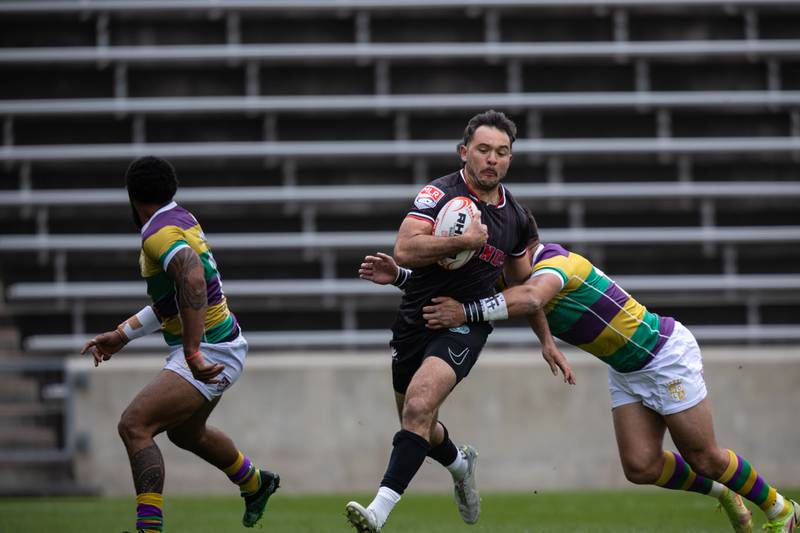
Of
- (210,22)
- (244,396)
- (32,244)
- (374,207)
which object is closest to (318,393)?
(244,396)

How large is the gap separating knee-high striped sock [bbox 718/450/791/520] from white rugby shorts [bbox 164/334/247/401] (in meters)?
3.00

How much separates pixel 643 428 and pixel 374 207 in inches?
351

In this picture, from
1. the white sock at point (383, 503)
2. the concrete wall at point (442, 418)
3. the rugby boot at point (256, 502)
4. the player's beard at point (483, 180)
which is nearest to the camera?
the white sock at point (383, 503)

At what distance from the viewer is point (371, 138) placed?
16188 mm

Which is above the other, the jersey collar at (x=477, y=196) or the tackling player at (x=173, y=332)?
the jersey collar at (x=477, y=196)

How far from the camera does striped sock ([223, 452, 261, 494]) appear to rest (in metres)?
7.79

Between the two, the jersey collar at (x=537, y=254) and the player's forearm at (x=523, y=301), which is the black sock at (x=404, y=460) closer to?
the player's forearm at (x=523, y=301)

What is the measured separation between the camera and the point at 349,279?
15922 mm

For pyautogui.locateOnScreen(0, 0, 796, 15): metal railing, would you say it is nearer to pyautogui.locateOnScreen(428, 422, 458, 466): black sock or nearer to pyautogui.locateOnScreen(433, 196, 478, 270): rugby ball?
pyautogui.locateOnScreen(428, 422, 458, 466): black sock

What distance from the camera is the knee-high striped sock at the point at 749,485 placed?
23.8 feet

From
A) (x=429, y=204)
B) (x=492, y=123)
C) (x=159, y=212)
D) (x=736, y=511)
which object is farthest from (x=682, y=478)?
(x=159, y=212)

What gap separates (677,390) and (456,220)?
168cm

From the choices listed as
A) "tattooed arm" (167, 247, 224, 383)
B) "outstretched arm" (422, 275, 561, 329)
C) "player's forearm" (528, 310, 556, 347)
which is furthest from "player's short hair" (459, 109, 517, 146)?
"tattooed arm" (167, 247, 224, 383)

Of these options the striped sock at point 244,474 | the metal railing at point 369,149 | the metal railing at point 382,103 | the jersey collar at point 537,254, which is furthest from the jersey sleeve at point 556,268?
the metal railing at point 382,103
